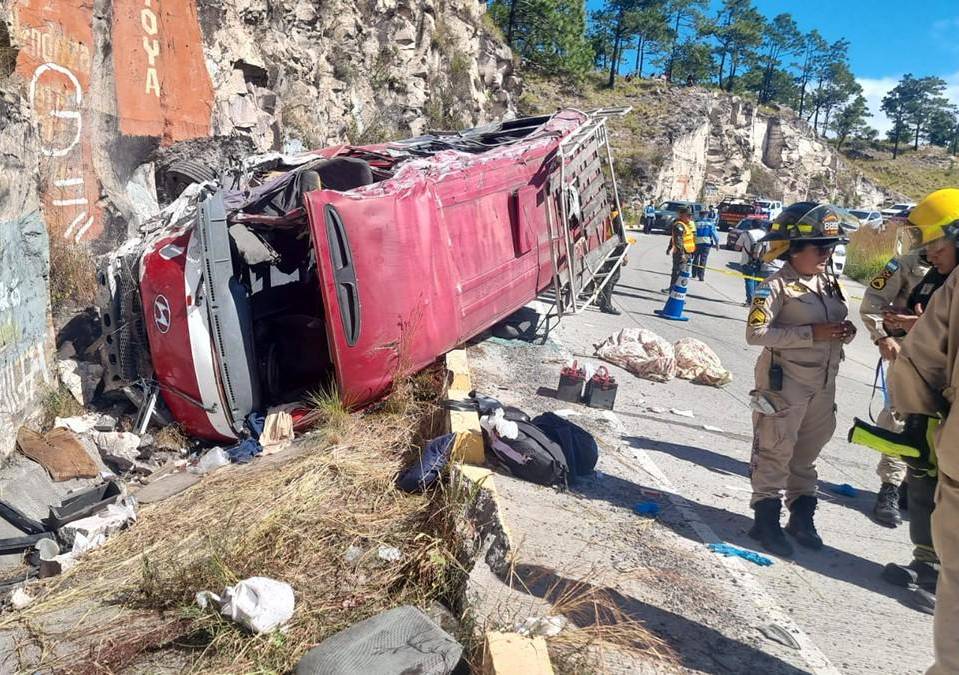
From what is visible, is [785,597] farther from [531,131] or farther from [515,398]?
[531,131]

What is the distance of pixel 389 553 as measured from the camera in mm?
3318

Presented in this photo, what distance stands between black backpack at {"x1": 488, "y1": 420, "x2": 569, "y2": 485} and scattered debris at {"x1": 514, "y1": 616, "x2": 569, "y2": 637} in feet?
4.75

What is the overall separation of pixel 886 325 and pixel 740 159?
57406 millimetres

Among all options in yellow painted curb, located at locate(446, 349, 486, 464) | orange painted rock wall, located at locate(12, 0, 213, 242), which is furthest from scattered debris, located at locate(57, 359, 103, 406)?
yellow painted curb, located at locate(446, 349, 486, 464)

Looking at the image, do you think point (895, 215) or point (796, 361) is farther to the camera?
point (895, 215)

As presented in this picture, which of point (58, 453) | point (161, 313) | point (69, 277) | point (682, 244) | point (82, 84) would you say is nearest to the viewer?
point (58, 453)

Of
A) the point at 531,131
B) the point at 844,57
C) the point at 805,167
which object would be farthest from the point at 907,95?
the point at 531,131

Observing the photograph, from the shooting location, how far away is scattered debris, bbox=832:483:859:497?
463 cm

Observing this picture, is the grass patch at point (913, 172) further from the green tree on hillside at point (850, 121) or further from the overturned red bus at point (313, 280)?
the overturned red bus at point (313, 280)

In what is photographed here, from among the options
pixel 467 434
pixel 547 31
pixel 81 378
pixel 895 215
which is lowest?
pixel 81 378

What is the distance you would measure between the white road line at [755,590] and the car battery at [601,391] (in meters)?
1.23

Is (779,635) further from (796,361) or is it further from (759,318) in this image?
(759,318)

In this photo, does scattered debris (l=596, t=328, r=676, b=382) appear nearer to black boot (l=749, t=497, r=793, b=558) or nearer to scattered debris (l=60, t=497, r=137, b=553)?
black boot (l=749, t=497, r=793, b=558)

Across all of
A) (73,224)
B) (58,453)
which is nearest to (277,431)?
(58,453)
